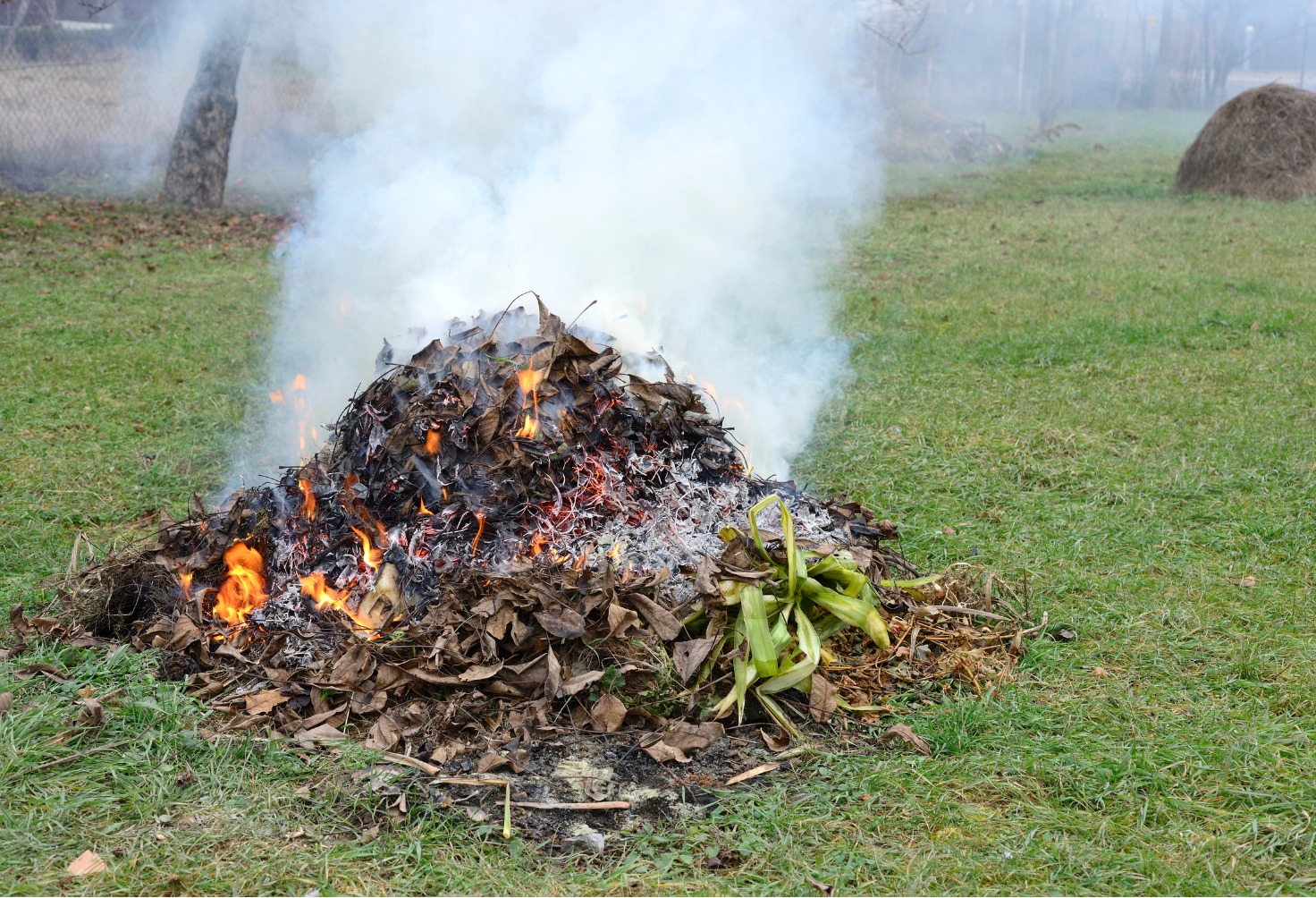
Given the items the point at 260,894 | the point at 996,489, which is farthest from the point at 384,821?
the point at 996,489

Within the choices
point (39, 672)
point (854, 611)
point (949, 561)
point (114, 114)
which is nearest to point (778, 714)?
point (854, 611)

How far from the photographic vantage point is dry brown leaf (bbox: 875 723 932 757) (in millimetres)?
2934

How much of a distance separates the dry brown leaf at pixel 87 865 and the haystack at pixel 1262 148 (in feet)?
52.6

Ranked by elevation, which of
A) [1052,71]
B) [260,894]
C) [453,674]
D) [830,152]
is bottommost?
[260,894]

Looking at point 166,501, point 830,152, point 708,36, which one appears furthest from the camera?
point 830,152

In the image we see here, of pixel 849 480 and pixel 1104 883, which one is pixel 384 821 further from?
pixel 849 480

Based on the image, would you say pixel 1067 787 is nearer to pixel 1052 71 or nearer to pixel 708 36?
pixel 708 36

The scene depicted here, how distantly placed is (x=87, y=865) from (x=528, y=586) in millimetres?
1276

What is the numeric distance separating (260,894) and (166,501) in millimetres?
2948

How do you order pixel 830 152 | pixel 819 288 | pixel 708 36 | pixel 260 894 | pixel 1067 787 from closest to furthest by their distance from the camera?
pixel 260 894
pixel 1067 787
pixel 708 36
pixel 830 152
pixel 819 288

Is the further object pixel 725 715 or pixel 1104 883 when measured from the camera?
pixel 725 715

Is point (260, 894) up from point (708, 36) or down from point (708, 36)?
down

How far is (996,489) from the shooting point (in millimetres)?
5027

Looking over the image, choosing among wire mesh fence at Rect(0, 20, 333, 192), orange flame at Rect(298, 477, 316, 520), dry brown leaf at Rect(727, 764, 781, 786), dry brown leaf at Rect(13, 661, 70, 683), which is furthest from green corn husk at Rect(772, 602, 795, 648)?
wire mesh fence at Rect(0, 20, 333, 192)
